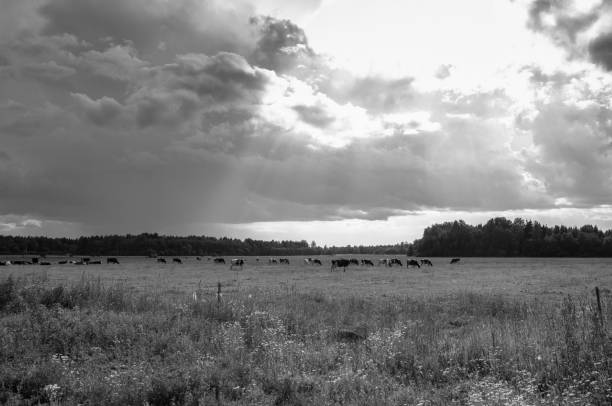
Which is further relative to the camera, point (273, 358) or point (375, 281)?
point (375, 281)

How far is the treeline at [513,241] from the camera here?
158 meters

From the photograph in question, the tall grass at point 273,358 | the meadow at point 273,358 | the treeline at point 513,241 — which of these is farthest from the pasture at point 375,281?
the treeline at point 513,241

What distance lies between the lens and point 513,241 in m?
171

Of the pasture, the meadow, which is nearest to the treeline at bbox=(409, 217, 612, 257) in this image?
the pasture

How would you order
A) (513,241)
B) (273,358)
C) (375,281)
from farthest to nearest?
(513,241) < (375,281) < (273,358)

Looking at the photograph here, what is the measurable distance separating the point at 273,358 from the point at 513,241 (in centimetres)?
17856

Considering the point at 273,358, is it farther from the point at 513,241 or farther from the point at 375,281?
the point at 513,241

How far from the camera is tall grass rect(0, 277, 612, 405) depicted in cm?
886

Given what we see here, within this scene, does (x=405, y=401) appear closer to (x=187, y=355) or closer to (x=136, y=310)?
(x=187, y=355)

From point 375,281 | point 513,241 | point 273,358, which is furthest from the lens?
point 513,241

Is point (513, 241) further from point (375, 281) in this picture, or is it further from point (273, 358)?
point (273, 358)

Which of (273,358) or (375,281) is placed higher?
(273,358)

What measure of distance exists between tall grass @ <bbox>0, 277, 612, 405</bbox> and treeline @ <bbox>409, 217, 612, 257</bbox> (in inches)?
6464

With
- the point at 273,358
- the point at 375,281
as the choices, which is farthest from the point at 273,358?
the point at 375,281
